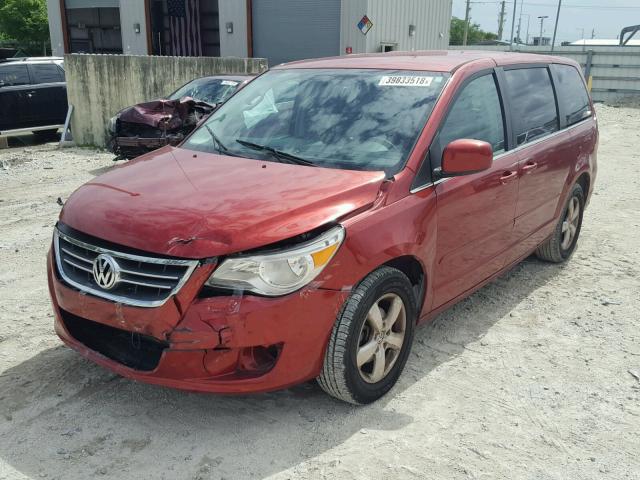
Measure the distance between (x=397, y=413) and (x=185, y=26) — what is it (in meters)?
25.9

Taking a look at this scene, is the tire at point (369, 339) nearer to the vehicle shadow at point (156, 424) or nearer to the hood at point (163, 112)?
the vehicle shadow at point (156, 424)

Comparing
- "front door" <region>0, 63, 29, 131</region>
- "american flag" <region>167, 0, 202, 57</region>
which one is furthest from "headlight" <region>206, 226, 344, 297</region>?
"american flag" <region>167, 0, 202, 57</region>

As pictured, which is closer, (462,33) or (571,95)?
(571,95)

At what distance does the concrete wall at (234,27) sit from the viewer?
2266 cm

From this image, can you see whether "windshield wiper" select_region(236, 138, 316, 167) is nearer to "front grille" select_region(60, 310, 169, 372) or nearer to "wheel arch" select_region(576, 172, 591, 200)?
"front grille" select_region(60, 310, 169, 372)

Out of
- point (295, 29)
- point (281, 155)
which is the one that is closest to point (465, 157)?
point (281, 155)

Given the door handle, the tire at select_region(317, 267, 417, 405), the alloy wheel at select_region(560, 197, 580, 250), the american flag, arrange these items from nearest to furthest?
the tire at select_region(317, 267, 417, 405)
the door handle
the alloy wheel at select_region(560, 197, 580, 250)
the american flag

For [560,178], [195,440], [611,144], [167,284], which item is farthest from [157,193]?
[611,144]

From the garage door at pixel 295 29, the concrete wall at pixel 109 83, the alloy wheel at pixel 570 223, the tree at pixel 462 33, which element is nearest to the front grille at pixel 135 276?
the alloy wheel at pixel 570 223

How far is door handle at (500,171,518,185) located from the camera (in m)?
4.07

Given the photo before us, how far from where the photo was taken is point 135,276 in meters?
2.79

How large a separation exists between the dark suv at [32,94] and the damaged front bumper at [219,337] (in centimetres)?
1109

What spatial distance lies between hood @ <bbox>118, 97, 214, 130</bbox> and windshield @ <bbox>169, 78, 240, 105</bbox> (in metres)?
0.47

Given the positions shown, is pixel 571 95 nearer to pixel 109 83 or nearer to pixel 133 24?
pixel 109 83
